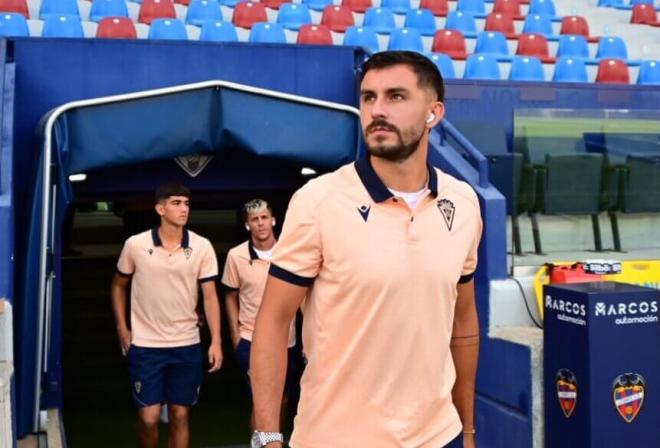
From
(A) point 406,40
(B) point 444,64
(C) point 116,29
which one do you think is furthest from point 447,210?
(A) point 406,40

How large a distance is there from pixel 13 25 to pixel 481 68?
519 centimetres

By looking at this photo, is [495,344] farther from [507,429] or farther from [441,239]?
[441,239]

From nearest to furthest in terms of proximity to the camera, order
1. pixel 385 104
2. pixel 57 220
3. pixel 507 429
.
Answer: pixel 385 104
pixel 507 429
pixel 57 220

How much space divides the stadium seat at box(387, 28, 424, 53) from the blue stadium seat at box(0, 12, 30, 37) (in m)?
4.19

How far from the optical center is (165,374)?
242 inches

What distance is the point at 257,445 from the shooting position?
8.43 ft

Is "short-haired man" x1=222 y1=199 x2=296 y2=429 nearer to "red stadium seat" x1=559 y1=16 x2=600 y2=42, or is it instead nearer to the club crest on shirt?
the club crest on shirt

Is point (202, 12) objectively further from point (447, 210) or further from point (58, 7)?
point (447, 210)

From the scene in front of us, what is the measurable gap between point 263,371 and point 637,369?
10.5ft

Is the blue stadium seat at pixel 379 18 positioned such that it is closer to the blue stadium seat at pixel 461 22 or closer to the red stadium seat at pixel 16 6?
the blue stadium seat at pixel 461 22

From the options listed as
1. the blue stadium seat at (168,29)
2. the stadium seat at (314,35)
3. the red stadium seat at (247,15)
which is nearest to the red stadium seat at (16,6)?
the blue stadium seat at (168,29)

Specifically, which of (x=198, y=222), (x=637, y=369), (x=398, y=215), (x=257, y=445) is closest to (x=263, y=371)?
(x=257, y=445)

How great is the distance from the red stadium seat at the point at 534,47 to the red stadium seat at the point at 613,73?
0.86m

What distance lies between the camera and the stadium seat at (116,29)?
393 inches
